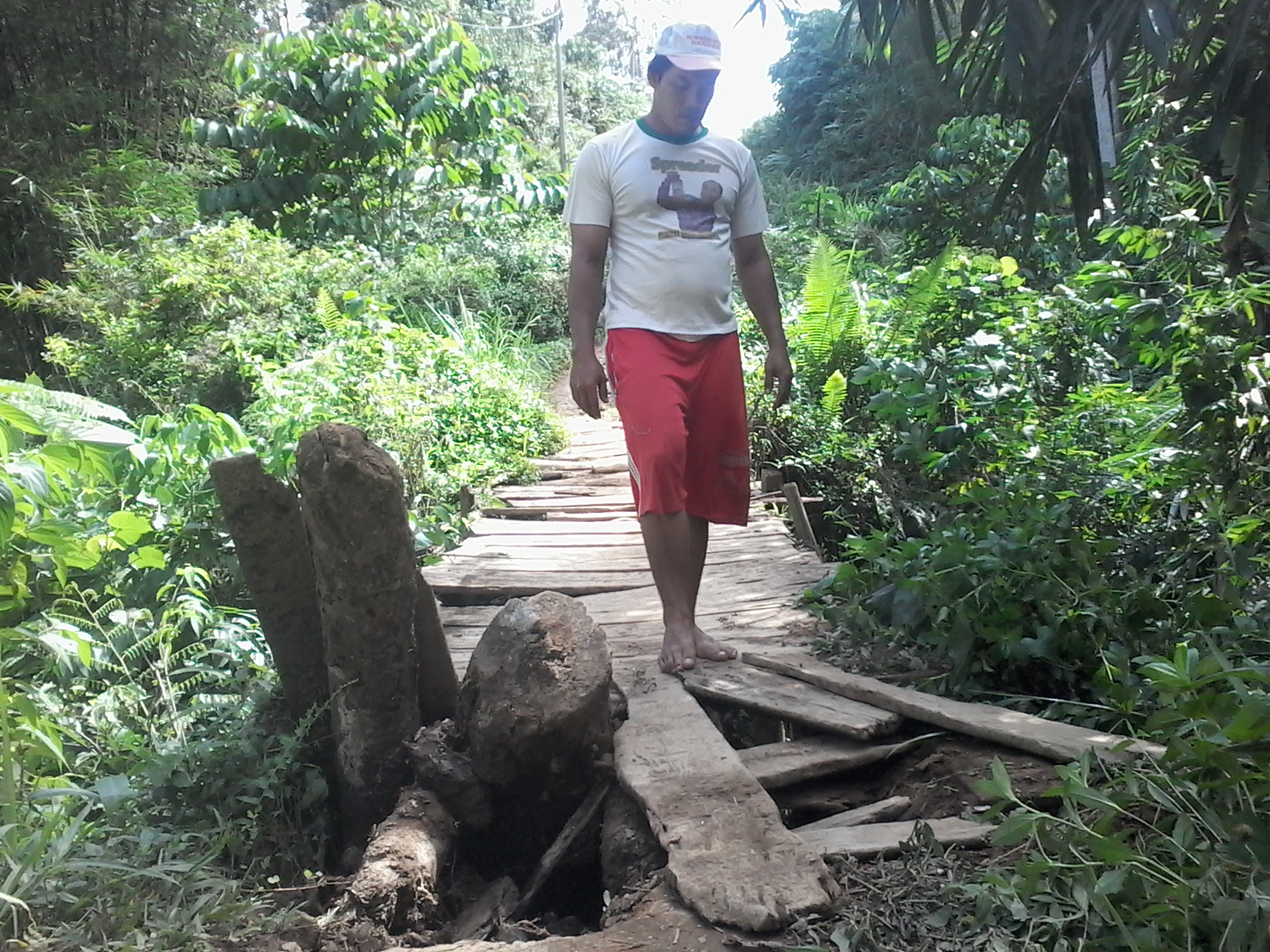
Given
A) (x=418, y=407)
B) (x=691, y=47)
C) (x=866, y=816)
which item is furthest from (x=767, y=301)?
(x=418, y=407)

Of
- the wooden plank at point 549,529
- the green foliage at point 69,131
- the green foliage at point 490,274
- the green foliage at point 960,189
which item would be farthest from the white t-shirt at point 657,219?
the green foliage at point 69,131

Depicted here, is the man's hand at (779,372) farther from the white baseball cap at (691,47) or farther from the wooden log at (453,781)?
the wooden log at (453,781)

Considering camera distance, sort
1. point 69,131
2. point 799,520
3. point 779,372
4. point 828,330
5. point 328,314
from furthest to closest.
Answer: point 69,131 < point 328,314 < point 828,330 < point 799,520 < point 779,372

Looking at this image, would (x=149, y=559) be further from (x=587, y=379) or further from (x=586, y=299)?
(x=586, y=299)

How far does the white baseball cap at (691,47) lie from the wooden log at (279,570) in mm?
1645

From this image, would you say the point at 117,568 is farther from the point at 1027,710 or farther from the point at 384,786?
the point at 1027,710

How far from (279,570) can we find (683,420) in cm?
125

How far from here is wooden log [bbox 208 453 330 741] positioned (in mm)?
2549

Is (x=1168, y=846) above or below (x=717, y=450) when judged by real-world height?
below

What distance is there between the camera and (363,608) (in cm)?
252

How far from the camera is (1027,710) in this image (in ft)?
8.87

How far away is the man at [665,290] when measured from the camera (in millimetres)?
2969

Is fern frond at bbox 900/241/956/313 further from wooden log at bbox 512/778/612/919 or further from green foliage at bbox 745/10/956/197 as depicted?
green foliage at bbox 745/10/956/197

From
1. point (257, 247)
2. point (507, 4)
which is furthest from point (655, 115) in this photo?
point (507, 4)
